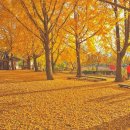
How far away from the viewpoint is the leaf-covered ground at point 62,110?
24.4 feet

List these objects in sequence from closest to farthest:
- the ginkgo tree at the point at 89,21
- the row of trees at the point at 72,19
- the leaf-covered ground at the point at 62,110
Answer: the leaf-covered ground at the point at 62,110 < the row of trees at the point at 72,19 < the ginkgo tree at the point at 89,21

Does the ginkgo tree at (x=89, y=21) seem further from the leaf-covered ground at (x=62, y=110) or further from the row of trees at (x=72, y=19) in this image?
the leaf-covered ground at (x=62, y=110)

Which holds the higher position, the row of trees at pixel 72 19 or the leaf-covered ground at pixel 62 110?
the row of trees at pixel 72 19

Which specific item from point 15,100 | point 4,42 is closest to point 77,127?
point 15,100

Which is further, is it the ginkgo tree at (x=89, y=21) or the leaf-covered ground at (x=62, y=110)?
the ginkgo tree at (x=89, y=21)

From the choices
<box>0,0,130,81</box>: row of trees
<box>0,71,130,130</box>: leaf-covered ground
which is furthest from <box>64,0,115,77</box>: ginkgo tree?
<box>0,71,130,130</box>: leaf-covered ground

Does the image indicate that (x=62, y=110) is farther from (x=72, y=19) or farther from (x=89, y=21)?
(x=72, y=19)

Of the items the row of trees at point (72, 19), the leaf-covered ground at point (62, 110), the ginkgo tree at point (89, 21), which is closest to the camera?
the leaf-covered ground at point (62, 110)

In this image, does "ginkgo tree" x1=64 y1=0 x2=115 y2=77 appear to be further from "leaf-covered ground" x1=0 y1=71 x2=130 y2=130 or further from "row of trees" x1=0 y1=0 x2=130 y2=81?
"leaf-covered ground" x1=0 y1=71 x2=130 y2=130

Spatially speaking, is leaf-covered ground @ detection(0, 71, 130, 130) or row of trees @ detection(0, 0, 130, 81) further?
row of trees @ detection(0, 0, 130, 81)

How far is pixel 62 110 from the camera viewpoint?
8906 mm

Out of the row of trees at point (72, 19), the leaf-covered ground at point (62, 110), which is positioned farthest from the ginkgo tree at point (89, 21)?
the leaf-covered ground at point (62, 110)

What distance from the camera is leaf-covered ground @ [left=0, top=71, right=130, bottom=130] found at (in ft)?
24.4

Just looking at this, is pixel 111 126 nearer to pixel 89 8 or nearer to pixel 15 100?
pixel 15 100
